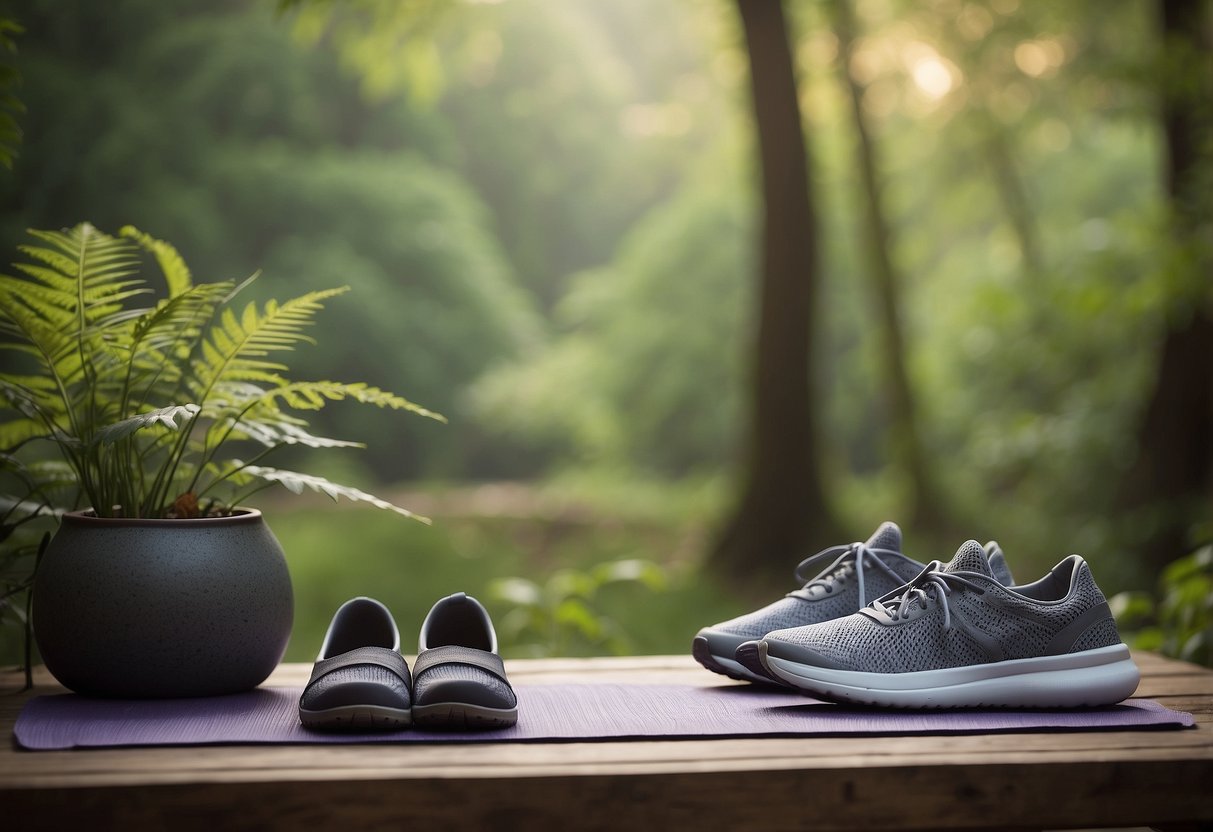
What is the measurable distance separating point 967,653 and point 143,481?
3.50 ft

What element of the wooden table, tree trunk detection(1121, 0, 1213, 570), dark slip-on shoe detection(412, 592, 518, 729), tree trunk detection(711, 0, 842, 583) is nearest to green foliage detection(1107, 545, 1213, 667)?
the wooden table

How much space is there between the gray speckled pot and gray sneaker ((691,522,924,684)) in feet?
1.91

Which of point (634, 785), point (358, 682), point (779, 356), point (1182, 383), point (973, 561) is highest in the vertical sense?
point (779, 356)

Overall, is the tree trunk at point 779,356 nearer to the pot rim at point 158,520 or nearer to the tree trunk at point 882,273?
the tree trunk at point 882,273

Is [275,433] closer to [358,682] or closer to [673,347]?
[358,682]

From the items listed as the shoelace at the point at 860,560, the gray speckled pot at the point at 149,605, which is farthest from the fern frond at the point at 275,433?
the shoelace at the point at 860,560

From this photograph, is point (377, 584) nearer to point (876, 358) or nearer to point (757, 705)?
point (876, 358)

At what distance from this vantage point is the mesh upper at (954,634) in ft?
4.06

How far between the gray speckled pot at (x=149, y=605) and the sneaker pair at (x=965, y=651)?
64 cm

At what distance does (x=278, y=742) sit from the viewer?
1102mm

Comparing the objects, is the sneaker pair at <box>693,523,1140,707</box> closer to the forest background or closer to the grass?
the forest background

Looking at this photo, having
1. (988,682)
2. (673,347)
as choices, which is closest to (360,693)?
(988,682)

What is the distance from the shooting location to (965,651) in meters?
1.25

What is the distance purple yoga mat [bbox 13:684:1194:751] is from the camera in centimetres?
112
